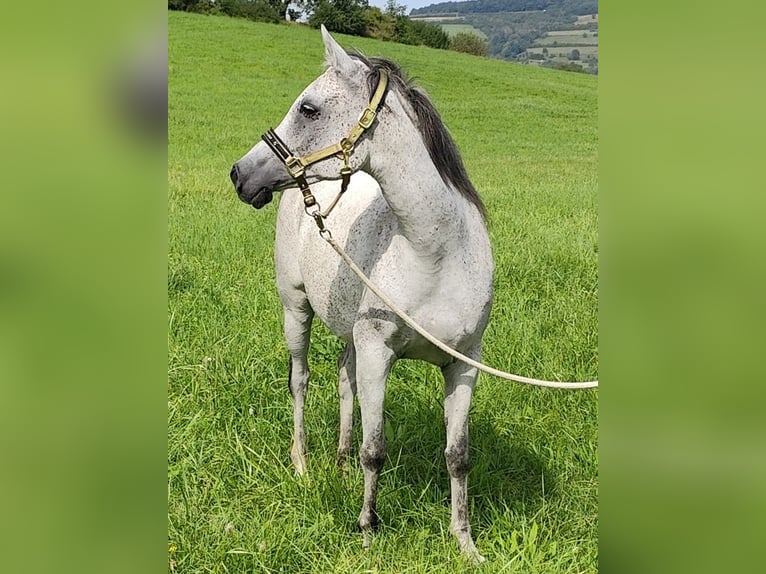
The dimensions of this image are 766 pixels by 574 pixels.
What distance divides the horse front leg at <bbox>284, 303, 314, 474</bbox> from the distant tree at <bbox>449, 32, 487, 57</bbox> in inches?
1940

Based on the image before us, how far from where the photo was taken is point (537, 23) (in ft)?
215

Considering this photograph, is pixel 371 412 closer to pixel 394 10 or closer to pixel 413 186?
pixel 413 186

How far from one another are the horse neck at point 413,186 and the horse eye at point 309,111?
0.23 meters

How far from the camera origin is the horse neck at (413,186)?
2.71 m

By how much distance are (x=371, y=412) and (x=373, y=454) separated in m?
0.22

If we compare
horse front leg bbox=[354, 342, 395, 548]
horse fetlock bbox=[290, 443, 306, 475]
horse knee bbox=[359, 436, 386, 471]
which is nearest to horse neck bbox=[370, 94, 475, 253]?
horse front leg bbox=[354, 342, 395, 548]

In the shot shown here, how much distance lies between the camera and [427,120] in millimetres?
2811

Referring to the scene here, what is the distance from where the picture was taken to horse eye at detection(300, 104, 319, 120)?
104 inches

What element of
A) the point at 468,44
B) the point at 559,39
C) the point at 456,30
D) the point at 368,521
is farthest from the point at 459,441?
the point at 456,30

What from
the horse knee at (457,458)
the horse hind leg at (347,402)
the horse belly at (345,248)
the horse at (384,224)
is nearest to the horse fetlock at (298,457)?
the horse hind leg at (347,402)

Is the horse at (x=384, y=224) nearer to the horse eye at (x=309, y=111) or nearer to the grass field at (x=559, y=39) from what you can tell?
the horse eye at (x=309, y=111)
